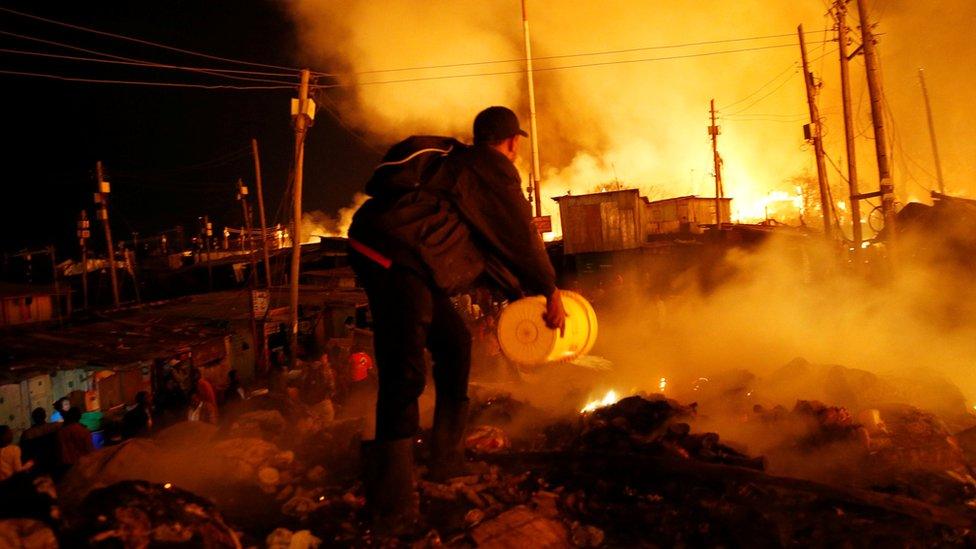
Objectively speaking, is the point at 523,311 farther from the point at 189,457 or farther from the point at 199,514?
the point at 189,457

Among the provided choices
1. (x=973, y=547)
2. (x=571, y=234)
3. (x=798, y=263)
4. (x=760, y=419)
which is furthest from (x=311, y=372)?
(x=798, y=263)

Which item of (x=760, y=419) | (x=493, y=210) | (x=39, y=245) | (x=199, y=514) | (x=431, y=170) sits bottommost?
(x=760, y=419)

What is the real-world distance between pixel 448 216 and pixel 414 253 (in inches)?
10.4

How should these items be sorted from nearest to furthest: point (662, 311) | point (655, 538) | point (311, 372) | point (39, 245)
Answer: point (655, 538)
point (311, 372)
point (662, 311)
point (39, 245)

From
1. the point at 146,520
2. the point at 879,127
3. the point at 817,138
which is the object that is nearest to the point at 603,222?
the point at 817,138

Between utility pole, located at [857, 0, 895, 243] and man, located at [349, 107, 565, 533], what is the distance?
14.6m

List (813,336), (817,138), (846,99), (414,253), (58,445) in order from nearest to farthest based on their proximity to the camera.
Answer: (414,253) → (58,445) → (813,336) → (846,99) → (817,138)

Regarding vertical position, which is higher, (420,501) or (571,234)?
(571,234)

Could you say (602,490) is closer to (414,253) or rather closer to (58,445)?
(414,253)

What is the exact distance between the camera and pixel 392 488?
110 inches

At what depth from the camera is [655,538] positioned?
271 cm

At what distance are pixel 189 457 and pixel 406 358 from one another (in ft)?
6.67

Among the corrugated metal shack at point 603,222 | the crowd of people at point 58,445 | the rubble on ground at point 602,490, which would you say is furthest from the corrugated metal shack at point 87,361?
the corrugated metal shack at point 603,222

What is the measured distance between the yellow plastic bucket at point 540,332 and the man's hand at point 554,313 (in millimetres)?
53
